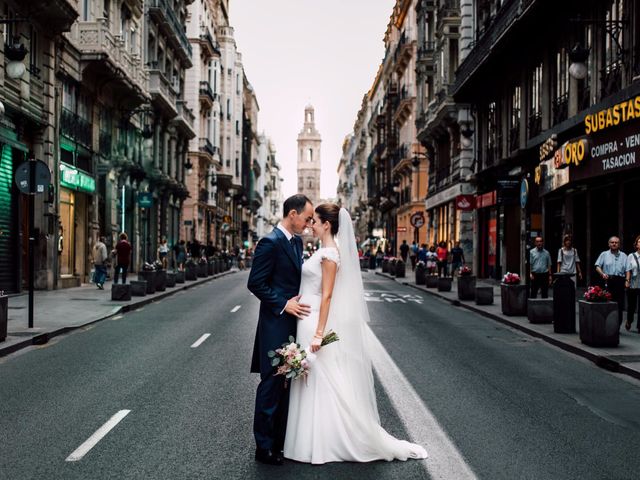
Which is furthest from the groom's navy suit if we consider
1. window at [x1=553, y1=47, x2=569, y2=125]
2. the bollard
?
window at [x1=553, y1=47, x2=569, y2=125]

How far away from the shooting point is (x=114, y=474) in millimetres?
5266

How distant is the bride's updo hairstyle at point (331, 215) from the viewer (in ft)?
18.5

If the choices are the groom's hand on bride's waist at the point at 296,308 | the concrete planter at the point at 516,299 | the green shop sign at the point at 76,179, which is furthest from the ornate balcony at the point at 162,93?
the groom's hand on bride's waist at the point at 296,308

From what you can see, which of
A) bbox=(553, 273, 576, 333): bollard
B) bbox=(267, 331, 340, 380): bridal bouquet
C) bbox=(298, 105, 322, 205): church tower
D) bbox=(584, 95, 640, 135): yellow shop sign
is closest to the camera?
bbox=(267, 331, 340, 380): bridal bouquet

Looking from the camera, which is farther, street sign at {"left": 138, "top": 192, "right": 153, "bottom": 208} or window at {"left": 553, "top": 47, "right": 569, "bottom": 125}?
street sign at {"left": 138, "top": 192, "right": 153, "bottom": 208}

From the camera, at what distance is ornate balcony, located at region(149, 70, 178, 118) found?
3941 cm

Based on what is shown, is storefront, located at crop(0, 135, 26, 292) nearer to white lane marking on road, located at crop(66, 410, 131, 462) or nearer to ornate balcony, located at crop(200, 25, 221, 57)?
white lane marking on road, located at crop(66, 410, 131, 462)

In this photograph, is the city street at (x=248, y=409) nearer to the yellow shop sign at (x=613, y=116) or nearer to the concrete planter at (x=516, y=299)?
the concrete planter at (x=516, y=299)

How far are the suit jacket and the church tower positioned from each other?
585 feet

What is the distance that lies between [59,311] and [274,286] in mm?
12870

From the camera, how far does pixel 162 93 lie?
132 ft

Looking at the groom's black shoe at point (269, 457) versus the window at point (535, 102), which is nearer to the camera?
the groom's black shoe at point (269, 457)

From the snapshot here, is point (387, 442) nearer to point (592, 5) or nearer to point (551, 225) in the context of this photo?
point (592, 5)

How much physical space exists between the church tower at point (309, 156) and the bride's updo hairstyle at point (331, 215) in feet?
585
